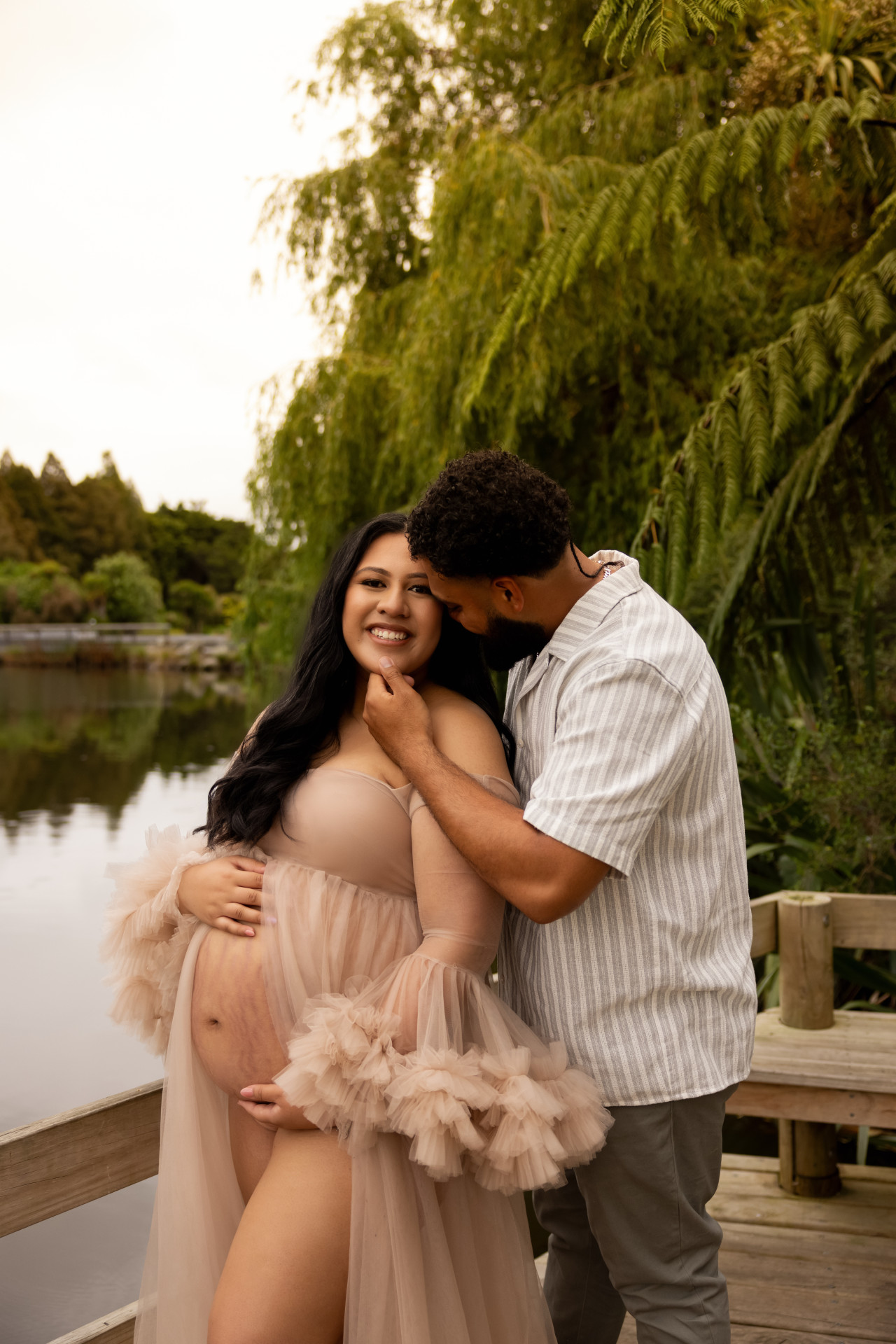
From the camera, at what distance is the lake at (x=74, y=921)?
16.2ft

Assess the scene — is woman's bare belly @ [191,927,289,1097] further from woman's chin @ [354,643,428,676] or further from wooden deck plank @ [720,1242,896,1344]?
wooden deck plank @ [720,1242,896,1344]

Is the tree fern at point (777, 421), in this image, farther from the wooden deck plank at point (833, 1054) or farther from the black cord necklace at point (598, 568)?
the black cord necklace at point (598, 568)

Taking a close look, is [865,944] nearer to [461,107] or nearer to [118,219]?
[461,107]

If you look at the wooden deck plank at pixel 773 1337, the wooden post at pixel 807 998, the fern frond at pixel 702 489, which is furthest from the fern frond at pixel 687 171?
the wooden deck plank at pixel 773 1337

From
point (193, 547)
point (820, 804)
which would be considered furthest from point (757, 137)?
point (193, 547)

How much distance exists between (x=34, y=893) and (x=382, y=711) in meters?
10.8

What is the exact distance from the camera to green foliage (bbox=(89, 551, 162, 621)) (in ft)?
132

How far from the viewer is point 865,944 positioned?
9.30 ft

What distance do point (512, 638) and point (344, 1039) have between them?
0.63m

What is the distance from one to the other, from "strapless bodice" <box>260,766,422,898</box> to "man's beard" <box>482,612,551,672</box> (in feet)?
0.84

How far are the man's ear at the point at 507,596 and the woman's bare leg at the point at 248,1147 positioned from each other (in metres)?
0.88

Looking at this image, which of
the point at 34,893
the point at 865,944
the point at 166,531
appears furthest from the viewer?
the point at 166,531

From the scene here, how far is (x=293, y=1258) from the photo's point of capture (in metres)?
1.40

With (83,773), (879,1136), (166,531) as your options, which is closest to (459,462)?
(879,1136)
